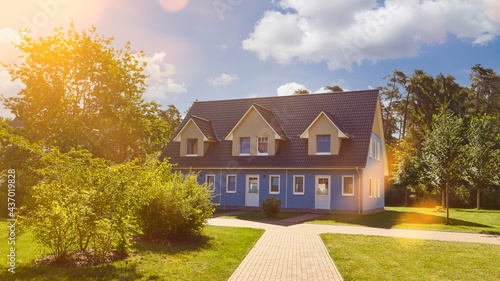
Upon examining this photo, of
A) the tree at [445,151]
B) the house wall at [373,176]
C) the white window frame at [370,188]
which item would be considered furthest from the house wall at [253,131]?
the tree at [445,151]

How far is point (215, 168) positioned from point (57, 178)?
22.8m

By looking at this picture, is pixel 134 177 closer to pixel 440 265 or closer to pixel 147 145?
pixel 440 265

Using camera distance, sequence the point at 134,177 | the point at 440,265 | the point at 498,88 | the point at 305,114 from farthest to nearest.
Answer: the point at 498,88 → the point at 305,114 → the point at 440,265 → the point at 134,177

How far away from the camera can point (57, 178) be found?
1052cm

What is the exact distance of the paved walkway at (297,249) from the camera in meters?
10.4

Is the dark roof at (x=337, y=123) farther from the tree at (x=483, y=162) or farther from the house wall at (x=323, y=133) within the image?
the tree at (x=483, y=162)

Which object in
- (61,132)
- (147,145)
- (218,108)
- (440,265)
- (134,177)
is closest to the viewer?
(134,177)

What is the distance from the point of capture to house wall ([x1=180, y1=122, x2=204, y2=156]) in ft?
113

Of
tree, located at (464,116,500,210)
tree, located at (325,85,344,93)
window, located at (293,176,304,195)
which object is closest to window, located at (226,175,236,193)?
window, located at (293,176,304,195)

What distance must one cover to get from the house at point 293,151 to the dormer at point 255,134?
0.26 feet

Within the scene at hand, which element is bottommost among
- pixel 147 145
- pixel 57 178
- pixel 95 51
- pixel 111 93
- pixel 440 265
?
pixel 440 265

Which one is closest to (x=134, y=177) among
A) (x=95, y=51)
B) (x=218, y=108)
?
(x=95, y=51)

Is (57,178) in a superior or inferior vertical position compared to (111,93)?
inferior

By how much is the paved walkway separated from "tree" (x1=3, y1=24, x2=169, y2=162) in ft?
36.8
